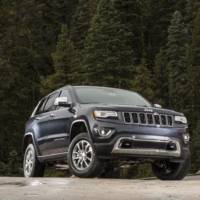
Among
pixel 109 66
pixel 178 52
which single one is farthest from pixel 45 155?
pixel 178 52

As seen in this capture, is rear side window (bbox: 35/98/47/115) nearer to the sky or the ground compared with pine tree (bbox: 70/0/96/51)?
nearer to the ground

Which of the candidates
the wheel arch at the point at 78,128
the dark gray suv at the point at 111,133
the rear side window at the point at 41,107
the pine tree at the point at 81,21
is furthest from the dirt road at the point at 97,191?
the pine tree at the point at 81,21

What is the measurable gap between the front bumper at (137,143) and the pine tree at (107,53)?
47.3 metres

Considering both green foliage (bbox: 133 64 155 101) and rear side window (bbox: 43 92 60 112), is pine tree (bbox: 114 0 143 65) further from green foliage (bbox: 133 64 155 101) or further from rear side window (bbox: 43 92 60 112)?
rear side window (bbox: 43 92 60 112)

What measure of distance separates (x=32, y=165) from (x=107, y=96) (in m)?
2.38

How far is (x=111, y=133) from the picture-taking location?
11336 millimetres

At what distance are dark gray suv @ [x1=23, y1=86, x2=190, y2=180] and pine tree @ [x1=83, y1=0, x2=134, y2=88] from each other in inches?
1815

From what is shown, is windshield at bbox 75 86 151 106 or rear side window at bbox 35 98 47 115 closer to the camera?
windshield at bbox 75 86 151 106

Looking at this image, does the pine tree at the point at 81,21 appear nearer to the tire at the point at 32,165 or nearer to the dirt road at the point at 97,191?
the tire at the point at 32,165

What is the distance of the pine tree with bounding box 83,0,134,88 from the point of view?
60.7 metres

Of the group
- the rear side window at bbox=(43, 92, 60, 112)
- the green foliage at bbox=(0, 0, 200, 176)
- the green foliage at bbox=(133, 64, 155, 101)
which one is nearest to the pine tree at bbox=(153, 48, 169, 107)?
the green foliage at bbox=(0, 0, 200, 176)

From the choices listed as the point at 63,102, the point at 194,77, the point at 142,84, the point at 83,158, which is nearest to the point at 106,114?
the point at 83,158

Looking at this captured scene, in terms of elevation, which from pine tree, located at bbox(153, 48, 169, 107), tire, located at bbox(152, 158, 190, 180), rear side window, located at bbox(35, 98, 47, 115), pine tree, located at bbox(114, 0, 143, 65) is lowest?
pine tree, located at bbox(153, 48, 169, 107)

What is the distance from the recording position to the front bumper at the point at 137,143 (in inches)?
446
